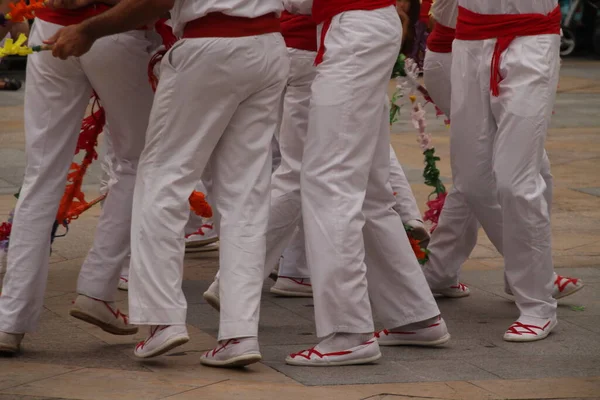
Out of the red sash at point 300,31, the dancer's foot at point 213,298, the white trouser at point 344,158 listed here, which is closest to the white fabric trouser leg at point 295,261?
the dancer's foot at point 213,298

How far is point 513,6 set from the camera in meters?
5.21

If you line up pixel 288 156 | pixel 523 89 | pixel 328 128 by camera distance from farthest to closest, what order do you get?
1. pixel 288 156
2. pixel 523 89
3. pixel 328 128

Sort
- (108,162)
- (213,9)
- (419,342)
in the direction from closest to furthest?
(213,9)
(419,342)
(108,162)

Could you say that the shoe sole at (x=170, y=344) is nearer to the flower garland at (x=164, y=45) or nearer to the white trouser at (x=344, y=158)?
the white trouser at (x=344, y=158)

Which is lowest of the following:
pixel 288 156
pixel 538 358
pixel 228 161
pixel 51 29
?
pixel 538 358

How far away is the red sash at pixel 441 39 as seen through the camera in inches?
233

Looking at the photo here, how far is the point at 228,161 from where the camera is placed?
4.67 m

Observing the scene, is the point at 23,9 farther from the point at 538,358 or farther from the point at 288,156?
the point at 538,358

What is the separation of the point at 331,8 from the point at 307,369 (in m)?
1.31

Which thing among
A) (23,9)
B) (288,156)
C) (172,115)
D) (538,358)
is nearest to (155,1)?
(172,115)

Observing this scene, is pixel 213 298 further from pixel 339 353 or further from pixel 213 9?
pixel 213 9

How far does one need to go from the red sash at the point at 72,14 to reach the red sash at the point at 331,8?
0.77 metres

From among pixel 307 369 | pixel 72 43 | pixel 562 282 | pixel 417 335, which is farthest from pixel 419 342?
pixel 72 43

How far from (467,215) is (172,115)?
186 centimetres
